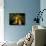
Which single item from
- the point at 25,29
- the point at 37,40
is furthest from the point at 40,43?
the point at 25,29

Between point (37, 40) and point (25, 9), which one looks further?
point (25, 9)

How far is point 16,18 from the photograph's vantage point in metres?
5.93

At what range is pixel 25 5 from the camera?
5965 millimetres

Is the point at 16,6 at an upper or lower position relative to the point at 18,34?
upper

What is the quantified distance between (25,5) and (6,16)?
0.96 m

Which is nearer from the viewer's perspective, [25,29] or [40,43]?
[40,43]

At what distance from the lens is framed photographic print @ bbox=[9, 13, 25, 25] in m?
5.93

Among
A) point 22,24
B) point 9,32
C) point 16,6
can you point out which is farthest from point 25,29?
point 16,6

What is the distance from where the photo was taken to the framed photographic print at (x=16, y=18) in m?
5.93

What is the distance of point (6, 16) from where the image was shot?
19.4ft

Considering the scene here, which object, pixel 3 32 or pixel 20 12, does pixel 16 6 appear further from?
pixel 3 32

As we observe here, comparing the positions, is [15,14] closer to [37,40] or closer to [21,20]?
[21,20]

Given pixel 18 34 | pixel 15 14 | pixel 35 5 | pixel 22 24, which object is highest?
pixel 35 5

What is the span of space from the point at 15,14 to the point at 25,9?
0.49m
